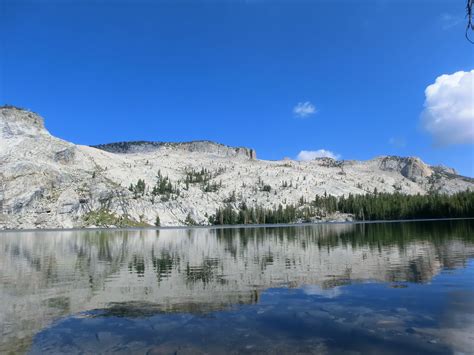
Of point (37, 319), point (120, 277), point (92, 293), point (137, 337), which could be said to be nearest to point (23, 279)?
point (120, 277)

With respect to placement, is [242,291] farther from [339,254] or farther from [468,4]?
[339,254]

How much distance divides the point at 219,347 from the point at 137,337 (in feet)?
17.0

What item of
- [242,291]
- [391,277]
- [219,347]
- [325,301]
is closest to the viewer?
[219,347]

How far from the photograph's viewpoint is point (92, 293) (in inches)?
1469

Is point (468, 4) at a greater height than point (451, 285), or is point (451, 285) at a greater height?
point (468, 4)

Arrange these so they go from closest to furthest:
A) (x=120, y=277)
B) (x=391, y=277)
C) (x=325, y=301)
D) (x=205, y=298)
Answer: (x=325, y=301) < (x=205, y=298) < (x=391, y=277) < (x=120, y=277)

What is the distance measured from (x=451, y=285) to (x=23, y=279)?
149ft

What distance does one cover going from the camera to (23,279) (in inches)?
1850

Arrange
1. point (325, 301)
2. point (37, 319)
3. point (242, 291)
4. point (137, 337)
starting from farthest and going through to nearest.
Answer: point (242, 291) < point (325, 301) < point (37, 319) < point (137, 337)

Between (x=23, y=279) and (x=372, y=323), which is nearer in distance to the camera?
(x=372, y=323)

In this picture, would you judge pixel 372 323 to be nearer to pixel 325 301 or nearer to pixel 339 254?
pixel 325 301

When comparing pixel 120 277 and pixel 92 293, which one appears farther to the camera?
pixel 120 277

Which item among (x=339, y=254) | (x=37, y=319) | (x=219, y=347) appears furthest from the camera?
(x=339, y=254)

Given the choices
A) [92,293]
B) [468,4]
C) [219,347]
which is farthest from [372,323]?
[92,293]
